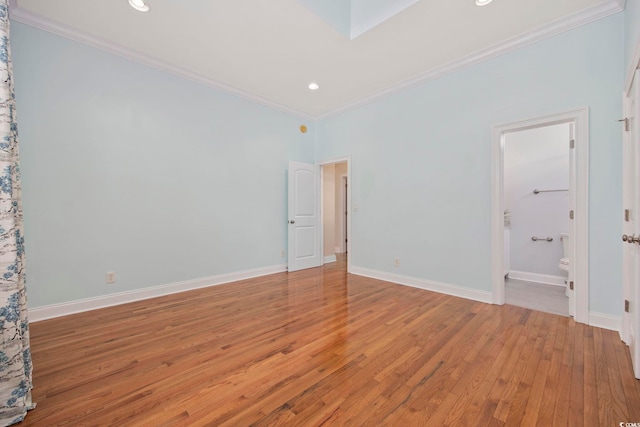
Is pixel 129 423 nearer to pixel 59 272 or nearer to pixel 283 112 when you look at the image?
pixel 59 272

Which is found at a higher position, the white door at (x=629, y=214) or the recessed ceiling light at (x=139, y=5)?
the recessed ceiling light at (x=139, y=5)

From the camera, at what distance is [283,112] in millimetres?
4832

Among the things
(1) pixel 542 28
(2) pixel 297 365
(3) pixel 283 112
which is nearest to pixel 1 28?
(2) pixel 297 365

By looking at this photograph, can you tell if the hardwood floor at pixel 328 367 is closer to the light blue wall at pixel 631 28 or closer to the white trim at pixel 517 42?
the light blue wall at pixel 631 28

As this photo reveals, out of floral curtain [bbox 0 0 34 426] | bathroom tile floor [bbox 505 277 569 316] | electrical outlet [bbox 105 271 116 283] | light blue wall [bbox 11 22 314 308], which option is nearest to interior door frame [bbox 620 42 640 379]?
bathroom tile floor [bbox 505 277 569 316]

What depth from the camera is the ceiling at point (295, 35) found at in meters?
2.46

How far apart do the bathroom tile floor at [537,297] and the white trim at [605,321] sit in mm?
280

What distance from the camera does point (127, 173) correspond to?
320 centimetres

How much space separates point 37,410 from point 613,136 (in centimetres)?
477

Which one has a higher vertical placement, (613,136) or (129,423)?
(613,136)

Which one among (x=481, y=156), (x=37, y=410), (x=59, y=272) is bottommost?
(x=37, y=410)

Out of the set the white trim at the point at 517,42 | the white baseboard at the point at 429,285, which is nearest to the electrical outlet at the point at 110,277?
the white baseboard at the point at 429,285

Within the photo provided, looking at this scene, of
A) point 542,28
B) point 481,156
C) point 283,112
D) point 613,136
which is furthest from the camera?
point 283,112

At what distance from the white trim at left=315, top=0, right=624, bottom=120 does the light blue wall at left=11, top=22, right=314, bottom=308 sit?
2495mm
